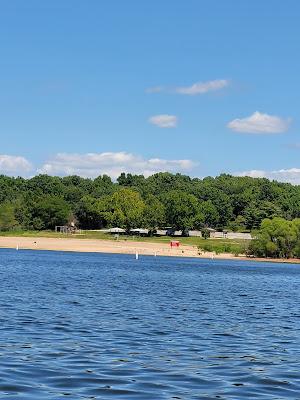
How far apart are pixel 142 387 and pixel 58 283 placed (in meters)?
45.0

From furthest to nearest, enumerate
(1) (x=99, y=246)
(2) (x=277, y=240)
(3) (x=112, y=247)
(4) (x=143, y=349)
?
1. (1) (x=99, y=246)
2. (3) (x=112, y=247)
3. (2) (x=277, y=240)
4. (4) (x=143, y=349)

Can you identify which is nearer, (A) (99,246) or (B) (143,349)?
(B) (143,349)

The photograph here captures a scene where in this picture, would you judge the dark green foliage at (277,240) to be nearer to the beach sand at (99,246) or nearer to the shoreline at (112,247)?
the shoreline at (112,247)

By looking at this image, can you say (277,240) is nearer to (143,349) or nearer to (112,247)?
(112,247)

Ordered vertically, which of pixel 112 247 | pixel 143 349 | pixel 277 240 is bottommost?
pixel 143 349

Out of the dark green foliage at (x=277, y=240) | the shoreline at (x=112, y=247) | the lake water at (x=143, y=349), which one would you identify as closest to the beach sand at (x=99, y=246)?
the shoreline at (x=112, y=247)

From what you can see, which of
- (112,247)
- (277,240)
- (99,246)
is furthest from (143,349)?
(99,246)

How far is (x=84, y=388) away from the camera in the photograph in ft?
64.7

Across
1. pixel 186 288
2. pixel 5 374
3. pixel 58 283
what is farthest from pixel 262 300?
pixel 5 374

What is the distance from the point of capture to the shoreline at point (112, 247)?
173375mm

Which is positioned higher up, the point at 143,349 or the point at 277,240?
the point at 277,240

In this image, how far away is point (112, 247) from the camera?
178125 mm

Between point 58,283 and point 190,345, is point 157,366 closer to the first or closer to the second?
point 190,345

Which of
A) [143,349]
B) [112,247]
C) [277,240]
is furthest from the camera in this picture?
[112,247]
